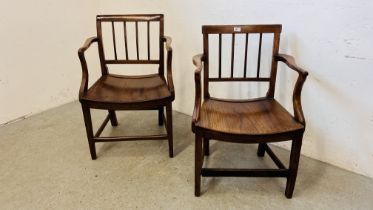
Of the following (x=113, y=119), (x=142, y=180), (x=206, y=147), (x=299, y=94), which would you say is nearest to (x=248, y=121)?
(x=299, y=94)

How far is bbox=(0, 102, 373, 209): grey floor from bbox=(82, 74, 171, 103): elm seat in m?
0.45

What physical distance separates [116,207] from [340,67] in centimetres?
147

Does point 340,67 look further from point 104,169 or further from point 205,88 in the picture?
point 104,169

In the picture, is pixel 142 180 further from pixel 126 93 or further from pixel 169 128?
pixel 126 93

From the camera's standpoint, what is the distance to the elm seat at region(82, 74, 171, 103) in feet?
5.41

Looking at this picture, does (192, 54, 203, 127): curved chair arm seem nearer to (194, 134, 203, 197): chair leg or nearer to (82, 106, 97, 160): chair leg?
(194, 134, 203, 197): chair leg

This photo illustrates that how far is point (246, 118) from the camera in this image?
Result: 4.72ft

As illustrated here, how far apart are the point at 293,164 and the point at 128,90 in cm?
107

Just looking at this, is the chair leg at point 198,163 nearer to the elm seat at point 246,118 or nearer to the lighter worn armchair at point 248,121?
the lighter worn armchair at point 248,121

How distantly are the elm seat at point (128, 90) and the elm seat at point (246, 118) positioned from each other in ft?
1.05

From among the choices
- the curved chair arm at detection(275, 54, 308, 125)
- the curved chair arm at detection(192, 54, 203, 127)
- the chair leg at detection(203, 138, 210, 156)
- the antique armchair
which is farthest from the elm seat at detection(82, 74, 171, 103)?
the curved chair arm at detection(275, 54, 308, 125)

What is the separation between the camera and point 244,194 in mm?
1549

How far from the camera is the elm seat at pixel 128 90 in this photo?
1.65 metres

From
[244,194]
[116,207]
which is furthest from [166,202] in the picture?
[244,194]
